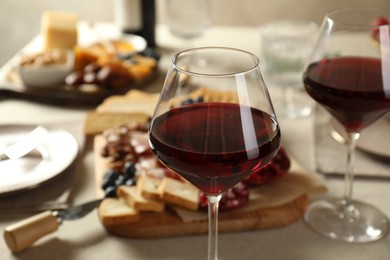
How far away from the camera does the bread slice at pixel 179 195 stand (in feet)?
3.15

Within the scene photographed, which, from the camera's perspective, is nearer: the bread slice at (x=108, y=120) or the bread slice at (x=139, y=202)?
→ the bread slice at (x=139, y=202)

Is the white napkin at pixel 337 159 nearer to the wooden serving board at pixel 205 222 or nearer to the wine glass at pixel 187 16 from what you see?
the wooden serving board at pixel 205 222

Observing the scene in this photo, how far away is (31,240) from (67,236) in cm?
6

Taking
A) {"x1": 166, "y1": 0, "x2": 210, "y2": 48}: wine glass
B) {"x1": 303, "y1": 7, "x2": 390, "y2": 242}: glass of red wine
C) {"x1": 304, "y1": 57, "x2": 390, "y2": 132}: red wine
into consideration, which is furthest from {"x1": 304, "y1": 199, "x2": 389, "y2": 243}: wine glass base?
{"x1": 166, "y1": 0, "x2": 210, "y2": 48}: wine glass

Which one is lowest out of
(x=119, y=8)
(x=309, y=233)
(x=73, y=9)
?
(x=73, y=9)

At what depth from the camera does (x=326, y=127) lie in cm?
132

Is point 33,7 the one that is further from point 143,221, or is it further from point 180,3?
point 143,221

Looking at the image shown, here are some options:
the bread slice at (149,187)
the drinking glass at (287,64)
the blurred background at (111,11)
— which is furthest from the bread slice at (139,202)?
the blurred background at (111,11)

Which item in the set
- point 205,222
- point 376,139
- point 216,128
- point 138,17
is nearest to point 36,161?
point 205,222

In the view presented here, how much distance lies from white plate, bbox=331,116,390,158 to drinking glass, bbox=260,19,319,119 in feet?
0.62

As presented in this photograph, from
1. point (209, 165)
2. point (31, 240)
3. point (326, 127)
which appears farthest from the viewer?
point (326, 127)

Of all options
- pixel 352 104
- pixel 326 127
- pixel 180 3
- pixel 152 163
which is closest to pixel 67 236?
pixel 152 163

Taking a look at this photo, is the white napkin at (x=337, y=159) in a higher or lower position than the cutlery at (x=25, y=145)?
lower

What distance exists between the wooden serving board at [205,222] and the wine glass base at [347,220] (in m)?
0.03
